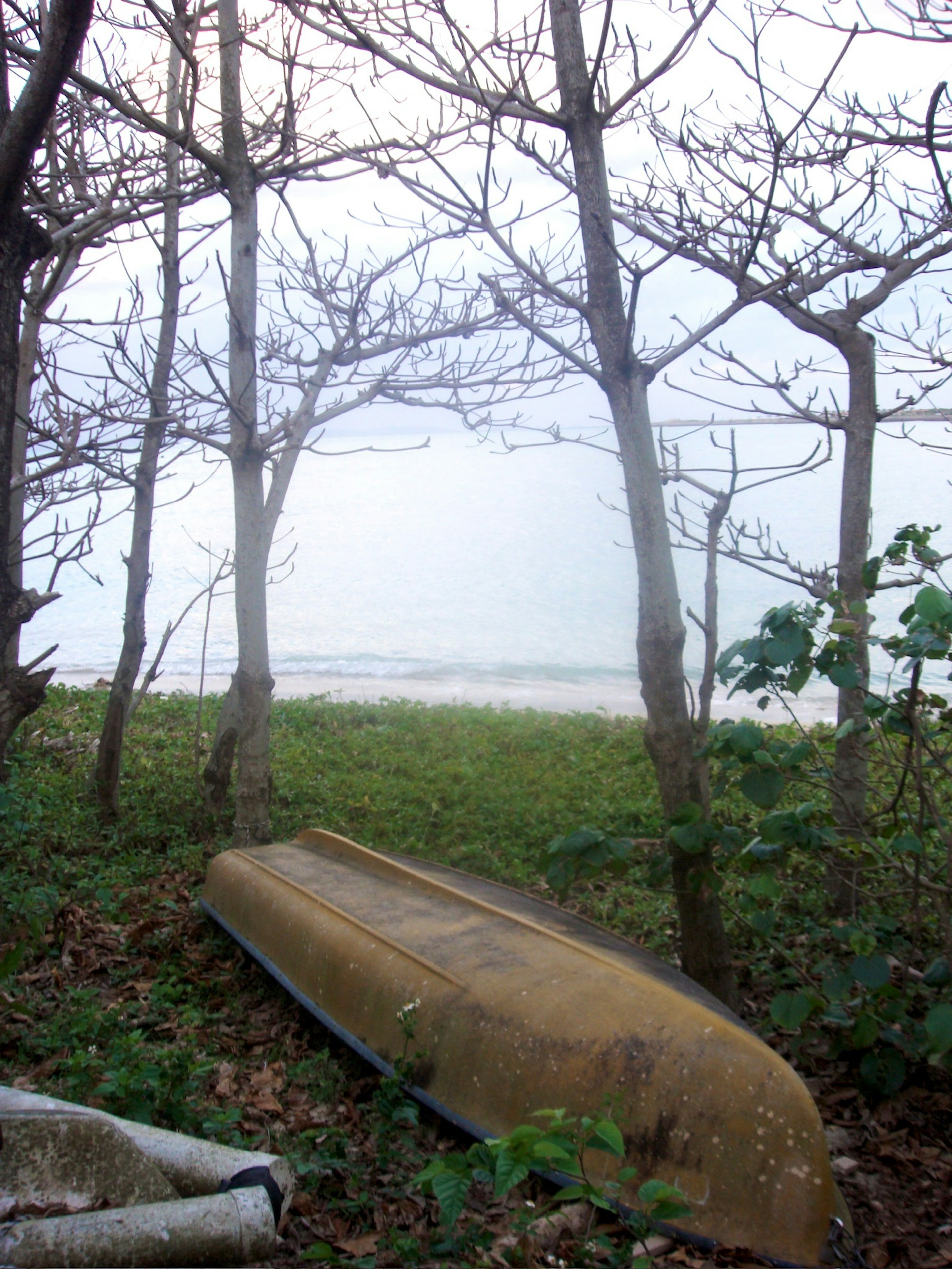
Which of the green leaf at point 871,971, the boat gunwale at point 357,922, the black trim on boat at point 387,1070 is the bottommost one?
the black trim on boat at point 387,1070

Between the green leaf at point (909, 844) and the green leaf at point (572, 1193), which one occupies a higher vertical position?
the green leaf at point (909, 844)

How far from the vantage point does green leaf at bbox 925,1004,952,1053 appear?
9.82 ft

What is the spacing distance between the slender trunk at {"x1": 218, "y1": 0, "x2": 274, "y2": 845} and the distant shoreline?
5.01 meters

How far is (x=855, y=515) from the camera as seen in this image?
15.4ft

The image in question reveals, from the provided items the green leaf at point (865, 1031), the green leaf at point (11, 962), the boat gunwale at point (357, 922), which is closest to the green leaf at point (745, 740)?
the green leaf at point (865, 1031)

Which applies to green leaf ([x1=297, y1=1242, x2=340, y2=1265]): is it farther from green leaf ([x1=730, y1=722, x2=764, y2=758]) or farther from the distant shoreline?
the distant shoreline

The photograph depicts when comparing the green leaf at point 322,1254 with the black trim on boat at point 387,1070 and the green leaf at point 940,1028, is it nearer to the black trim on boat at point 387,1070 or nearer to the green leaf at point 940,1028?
the black trim on boat at point 387,1070

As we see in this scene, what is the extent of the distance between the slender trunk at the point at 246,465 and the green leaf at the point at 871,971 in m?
3.56

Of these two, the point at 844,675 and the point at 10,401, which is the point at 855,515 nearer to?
the point at 844,675

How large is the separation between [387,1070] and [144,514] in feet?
15.1

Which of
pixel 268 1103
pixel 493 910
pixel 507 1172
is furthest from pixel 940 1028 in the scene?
pixel 268 1103

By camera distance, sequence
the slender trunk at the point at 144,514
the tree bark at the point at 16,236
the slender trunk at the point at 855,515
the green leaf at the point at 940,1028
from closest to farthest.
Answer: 1. the tree bark at the point at 16,236
2. the green leaf at the point at 940,1028
3. the slender trunk at the point at 855,515
4. the slender trunk at the point at 144,514

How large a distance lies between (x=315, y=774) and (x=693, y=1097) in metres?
5.15

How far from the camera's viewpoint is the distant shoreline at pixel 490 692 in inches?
429
